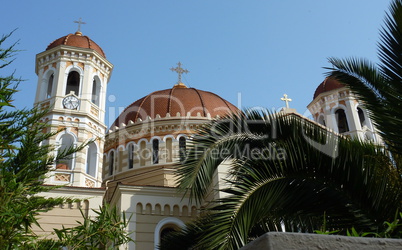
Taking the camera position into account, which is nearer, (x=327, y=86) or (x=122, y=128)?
(x=122, y=128)

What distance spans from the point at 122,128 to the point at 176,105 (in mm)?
3145

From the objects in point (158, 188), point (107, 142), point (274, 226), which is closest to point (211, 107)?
point (107, 142)

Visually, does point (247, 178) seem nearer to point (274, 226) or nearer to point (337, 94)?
point (274, 226)

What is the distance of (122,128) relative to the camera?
22.7 m

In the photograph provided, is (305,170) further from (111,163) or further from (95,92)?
(111,163)

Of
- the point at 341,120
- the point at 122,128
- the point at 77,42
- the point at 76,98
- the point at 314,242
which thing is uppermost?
the point at 77,42

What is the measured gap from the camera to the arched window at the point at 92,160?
18.9 metres

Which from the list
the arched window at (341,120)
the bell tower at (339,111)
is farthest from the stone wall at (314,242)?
the arched window at (341,120)

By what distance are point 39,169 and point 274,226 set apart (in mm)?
4562

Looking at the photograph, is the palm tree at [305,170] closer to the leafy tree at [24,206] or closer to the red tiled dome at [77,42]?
the leafy tree at [24,206]

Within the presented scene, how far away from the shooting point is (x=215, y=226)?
5.04 m

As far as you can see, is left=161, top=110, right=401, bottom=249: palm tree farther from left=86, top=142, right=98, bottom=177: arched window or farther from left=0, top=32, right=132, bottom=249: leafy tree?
left=86, top=142, right=98, bottom=177: arched window

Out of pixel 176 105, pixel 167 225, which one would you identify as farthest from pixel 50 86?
pixel 167 225

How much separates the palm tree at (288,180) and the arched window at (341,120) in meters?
19.7
